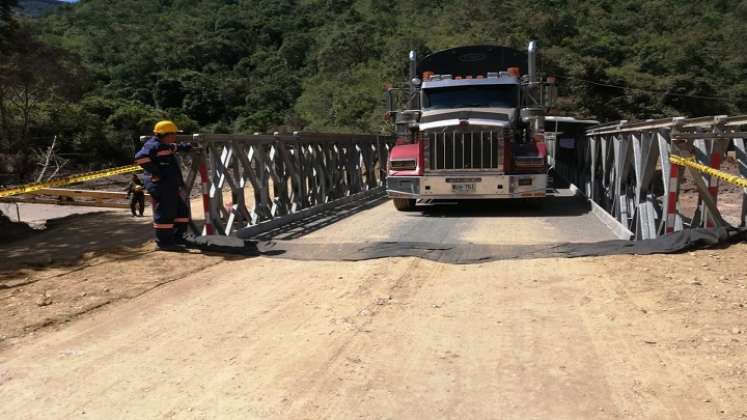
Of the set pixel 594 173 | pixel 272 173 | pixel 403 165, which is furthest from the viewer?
pixel 594 173

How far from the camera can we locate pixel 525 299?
5.23m

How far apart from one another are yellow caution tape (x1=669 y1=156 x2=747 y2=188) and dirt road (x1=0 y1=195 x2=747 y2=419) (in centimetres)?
82

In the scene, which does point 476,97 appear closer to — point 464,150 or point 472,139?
point 472,139

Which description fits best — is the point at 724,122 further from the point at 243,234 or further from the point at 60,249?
the point at 60,249

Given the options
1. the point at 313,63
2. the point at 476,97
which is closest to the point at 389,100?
the point at 476,97

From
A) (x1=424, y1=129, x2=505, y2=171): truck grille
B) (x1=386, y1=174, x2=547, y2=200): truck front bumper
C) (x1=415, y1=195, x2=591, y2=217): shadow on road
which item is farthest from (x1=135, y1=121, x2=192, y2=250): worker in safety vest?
(x1=415, y1=195, x2=591, y2=217): shadow on road

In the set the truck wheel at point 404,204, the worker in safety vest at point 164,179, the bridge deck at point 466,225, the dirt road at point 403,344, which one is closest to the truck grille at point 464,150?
the bridge deck at point 466,225

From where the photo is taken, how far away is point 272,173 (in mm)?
9875

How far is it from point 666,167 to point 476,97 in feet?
19.0

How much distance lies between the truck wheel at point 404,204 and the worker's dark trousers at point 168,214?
15.2 ft

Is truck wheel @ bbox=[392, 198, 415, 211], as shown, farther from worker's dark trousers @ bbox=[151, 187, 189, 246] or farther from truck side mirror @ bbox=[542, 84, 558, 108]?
worker's dark trousers @ bbox=[151, 187, 189, 246]

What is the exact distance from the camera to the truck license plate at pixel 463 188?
1057cm

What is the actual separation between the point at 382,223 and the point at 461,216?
5.38 ft

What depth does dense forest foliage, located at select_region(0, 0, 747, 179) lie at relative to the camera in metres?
30.6
